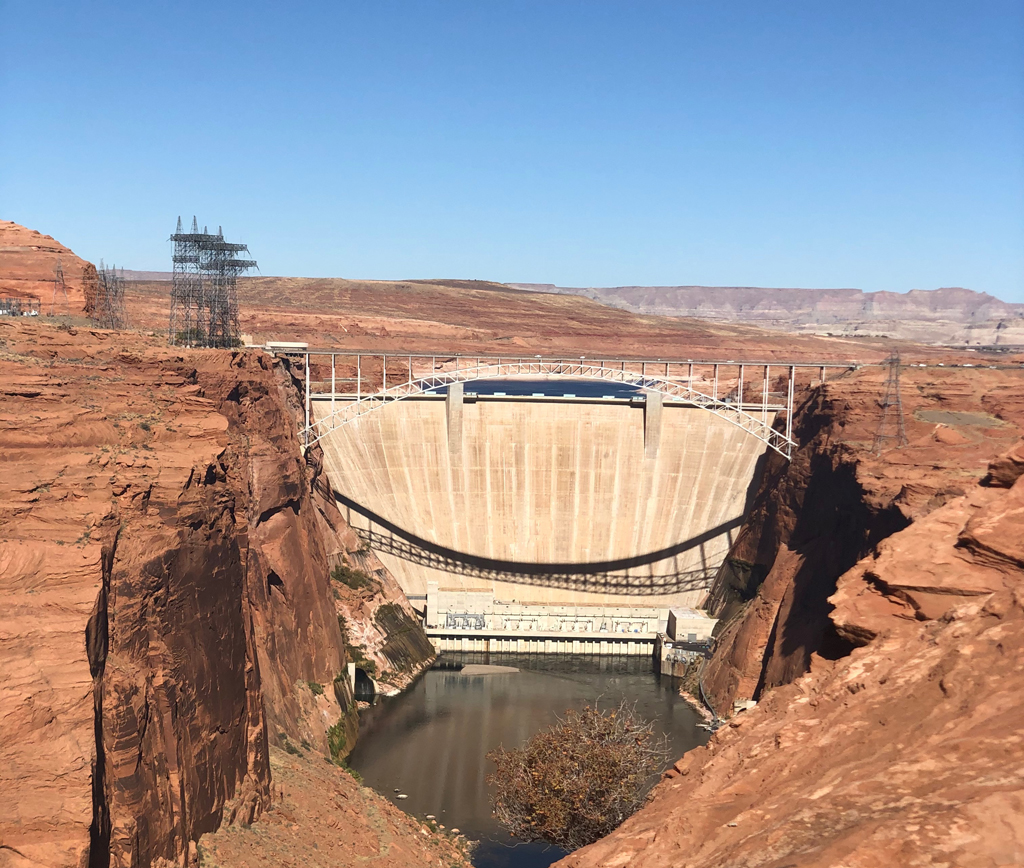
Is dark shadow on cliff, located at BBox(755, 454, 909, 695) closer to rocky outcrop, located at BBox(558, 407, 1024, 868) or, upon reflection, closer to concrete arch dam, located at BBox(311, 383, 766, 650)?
concrete arch dam, located at BBox(311, 383, 766, 650)

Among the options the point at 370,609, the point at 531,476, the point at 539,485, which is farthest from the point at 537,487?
the point at 370,609

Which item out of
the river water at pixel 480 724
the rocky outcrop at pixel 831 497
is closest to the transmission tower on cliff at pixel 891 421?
the rocky outcrop at pixel 831 497

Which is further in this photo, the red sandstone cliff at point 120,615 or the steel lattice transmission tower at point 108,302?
the steel lattice transmission tower at point 108,302

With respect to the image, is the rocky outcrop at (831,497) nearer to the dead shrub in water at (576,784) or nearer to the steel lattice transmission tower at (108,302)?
the dead shrub in water at (576,784)

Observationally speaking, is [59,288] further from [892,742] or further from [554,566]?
[892,742]

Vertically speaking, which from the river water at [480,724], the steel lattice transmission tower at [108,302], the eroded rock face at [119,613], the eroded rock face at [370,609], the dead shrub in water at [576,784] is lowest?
the river water at [480,724]

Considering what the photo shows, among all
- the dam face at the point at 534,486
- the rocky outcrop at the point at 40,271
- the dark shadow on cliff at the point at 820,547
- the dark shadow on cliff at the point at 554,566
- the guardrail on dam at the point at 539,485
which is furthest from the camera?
the dam face at the point at 534,486

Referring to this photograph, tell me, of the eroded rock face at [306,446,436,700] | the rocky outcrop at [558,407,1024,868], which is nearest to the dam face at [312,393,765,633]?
the eroded rock face at [306,446,436,700]

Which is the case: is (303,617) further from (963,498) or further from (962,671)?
(962,671)
